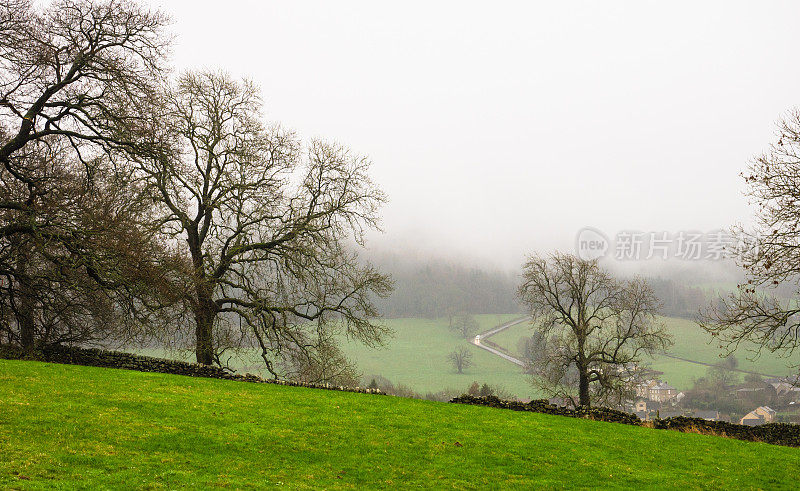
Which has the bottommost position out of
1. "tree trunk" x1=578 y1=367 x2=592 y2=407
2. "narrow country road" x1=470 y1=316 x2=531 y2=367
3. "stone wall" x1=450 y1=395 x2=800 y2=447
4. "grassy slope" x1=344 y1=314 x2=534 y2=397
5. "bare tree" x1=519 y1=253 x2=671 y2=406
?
"grassy slope" x1=344 y1=314 x2=534 y2=397

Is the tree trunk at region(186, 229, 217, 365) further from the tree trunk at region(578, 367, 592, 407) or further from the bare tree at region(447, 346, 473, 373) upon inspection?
the bare tree at region(447, 346, 473, 373)

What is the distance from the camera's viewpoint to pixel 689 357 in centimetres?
10838

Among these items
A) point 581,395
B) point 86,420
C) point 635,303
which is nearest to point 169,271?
point 86,420

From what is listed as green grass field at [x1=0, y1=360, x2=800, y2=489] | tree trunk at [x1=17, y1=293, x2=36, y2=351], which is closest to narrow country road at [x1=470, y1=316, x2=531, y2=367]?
green grass field at [x1=0, y1=360, x2=800, y2=489]

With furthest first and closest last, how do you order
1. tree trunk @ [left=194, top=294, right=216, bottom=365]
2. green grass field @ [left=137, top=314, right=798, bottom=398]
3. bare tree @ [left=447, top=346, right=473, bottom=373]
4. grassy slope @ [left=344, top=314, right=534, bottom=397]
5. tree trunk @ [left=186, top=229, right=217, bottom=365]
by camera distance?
1. bare tree @ [left=447, top=346, right=473, bottom=373]
2. grassy slope @ [left=344, top=314, right=534, bottom=397]
3. green grass field @ [left=137, top=314, right=798, bottom=398]
4. tree trunk @ [left=194, top=294, right=216, bottom=365]
5. tree trunk @ [left=186, top=229, right=217, bottom=365]

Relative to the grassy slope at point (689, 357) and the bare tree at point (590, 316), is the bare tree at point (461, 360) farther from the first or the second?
the bare tree at point (590, 316)

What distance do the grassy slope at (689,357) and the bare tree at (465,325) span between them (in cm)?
1406

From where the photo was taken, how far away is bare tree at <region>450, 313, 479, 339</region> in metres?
149

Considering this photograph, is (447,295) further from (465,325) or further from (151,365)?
(151,365)

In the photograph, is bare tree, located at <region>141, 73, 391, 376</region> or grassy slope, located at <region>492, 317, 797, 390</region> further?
grassy slope, located at <region>492, 317, 797, 390</region>

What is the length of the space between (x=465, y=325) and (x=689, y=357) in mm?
59258

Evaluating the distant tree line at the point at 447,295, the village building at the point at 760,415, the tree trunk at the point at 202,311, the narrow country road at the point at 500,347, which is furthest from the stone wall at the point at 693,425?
the distant tree line at the point at 447,295

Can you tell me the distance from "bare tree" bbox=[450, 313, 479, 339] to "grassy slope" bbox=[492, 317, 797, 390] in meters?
14.1

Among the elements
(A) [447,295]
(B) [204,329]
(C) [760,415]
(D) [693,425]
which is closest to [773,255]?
(D) [693,425]
